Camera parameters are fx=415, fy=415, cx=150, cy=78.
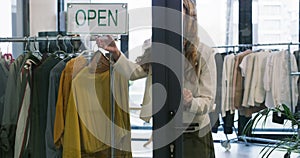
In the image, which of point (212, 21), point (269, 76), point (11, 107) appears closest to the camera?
point (11, 107)

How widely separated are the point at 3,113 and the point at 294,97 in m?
2.23

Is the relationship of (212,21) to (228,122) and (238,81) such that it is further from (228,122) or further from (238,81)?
(238,81)

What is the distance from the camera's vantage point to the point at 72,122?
236 cm

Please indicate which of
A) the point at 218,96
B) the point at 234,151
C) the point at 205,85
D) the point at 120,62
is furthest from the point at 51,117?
the point at 234,151

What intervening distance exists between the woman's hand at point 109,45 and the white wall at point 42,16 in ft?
2.66

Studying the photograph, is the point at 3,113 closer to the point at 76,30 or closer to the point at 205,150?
the point at 76,30

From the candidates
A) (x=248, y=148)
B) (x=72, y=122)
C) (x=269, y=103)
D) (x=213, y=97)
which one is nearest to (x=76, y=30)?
(x=72, y=122)

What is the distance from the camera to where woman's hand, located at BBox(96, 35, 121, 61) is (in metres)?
2.40

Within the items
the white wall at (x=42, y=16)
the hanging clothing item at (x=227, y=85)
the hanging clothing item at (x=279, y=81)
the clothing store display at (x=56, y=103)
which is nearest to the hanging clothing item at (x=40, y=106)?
the clothing store display at (x=56, y=103)

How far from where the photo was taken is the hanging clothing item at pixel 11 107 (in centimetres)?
246

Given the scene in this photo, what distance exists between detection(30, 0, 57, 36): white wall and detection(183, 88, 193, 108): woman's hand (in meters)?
1.23

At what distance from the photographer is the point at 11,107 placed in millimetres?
2480

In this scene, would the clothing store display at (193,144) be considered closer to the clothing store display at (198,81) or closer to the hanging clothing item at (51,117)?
the clothing store display at (198,81)

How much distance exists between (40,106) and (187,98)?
855mm
